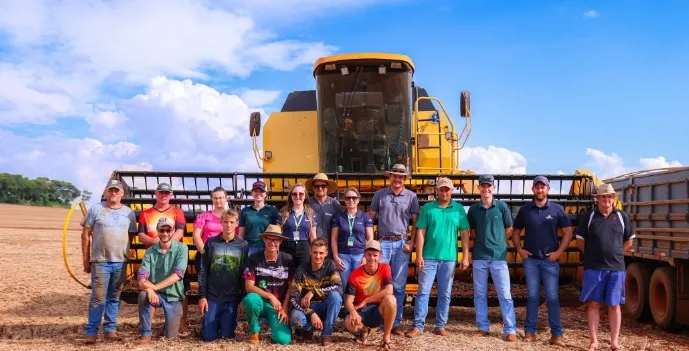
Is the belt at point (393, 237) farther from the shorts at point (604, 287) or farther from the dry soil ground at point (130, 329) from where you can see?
the shorts at point (604, 287)

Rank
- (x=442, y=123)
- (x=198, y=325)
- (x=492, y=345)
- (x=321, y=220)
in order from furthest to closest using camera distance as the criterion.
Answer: (x=442, y=123), (x=198, y=325), (x=321, y=220), (x=492, y=345)

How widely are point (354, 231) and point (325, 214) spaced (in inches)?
15.5

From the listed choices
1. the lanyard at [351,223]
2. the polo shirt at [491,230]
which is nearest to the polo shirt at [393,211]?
the lanyard at [351,223]

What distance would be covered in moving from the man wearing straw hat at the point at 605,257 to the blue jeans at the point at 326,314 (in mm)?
2505

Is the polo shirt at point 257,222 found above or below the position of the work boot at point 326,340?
above

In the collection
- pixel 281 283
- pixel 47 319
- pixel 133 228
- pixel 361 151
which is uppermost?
pixel 361 151

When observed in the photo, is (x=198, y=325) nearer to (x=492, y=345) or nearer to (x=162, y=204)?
(x=162, y=204)

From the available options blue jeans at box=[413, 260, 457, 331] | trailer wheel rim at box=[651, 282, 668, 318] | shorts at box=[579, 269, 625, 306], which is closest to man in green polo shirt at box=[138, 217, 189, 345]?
blue jeans at box=[413, 260, 457, 331]

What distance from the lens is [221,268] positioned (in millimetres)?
6469

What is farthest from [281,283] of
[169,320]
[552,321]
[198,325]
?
[552,321]

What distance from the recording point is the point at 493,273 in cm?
673

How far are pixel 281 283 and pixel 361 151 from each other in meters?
3.69

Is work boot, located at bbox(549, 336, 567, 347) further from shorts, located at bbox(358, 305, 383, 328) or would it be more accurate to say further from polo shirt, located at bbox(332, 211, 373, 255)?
polo shirt, located at bbox(332, 211, 373, 255)

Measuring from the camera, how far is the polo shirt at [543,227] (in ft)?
21.7
